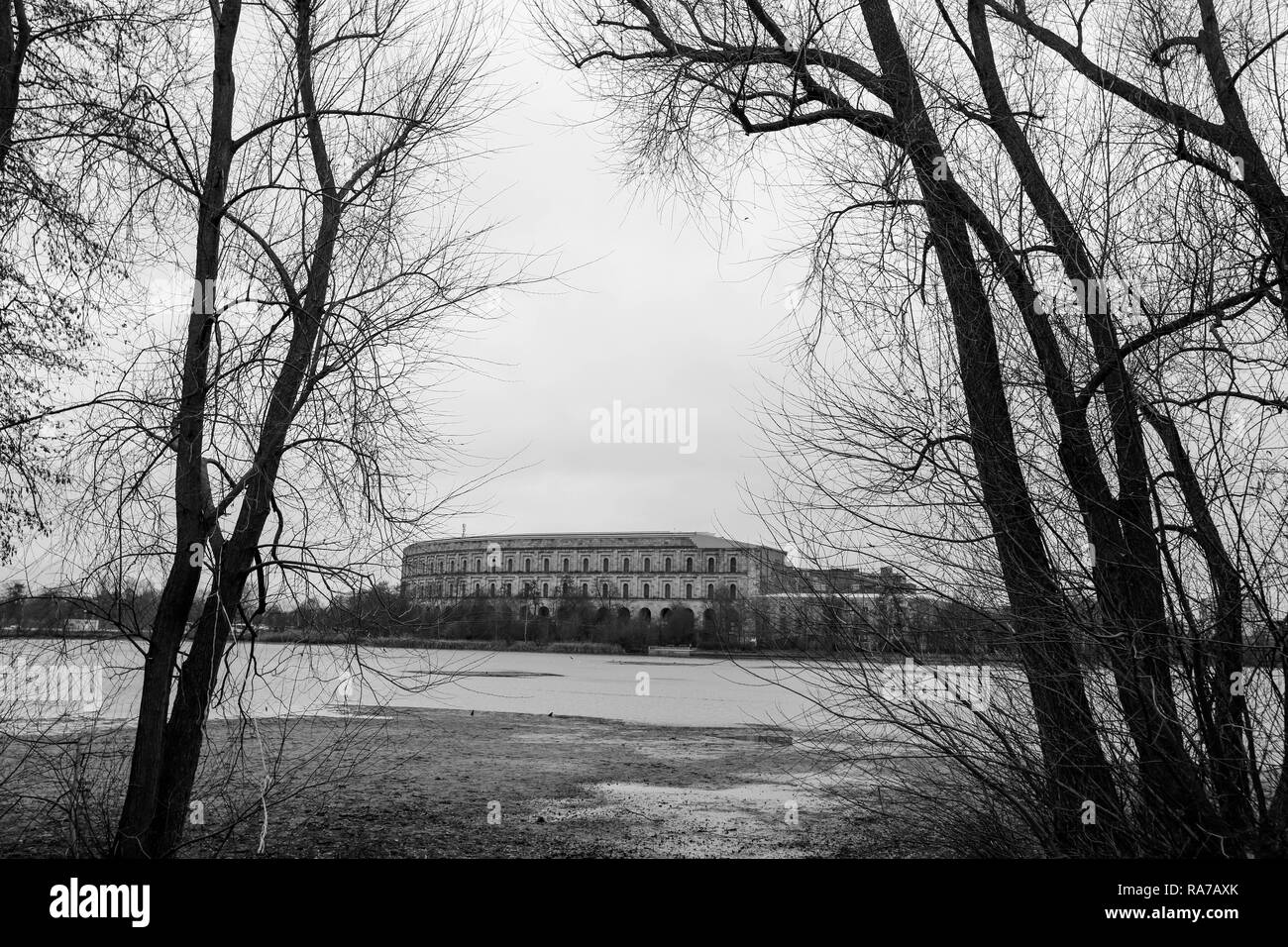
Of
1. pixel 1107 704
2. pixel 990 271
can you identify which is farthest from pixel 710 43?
pixel 1107 704

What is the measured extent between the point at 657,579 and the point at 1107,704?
70.2 meters

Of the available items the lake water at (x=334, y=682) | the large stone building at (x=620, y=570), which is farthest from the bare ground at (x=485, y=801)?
the large stone building at (x=620, y=570)

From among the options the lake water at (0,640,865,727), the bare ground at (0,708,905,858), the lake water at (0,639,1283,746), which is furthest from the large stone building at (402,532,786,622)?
the lake water at (0,639,1283,746)

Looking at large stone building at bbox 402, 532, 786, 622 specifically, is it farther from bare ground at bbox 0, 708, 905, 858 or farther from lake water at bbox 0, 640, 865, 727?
bare ground at bbox 0, 708, 905, 858

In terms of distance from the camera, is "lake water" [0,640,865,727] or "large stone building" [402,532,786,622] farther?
"large stone building" [402,532,786,622]

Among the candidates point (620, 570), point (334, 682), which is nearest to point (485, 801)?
point (334, 682)

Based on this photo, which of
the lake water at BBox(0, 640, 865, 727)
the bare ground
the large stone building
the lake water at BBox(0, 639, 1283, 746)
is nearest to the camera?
the lake water at BBox(0, 639, 1283, 746)

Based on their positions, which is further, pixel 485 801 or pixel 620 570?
pixel 620 570

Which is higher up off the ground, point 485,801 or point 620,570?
point 620,570

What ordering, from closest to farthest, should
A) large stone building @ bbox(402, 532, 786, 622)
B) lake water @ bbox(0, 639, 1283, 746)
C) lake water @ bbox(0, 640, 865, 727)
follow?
1. lake water @ bbox(0, 639, 1283, 746)
2. lake water @ bbox(0, 640, 865, 727)
3. large stone building @ bbox(402, 532, 786, 622)

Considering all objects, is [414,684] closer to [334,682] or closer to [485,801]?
[334,682]

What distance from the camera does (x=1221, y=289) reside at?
15.2ft

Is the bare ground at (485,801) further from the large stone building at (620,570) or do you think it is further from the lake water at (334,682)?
the large stone building at (620,570)
